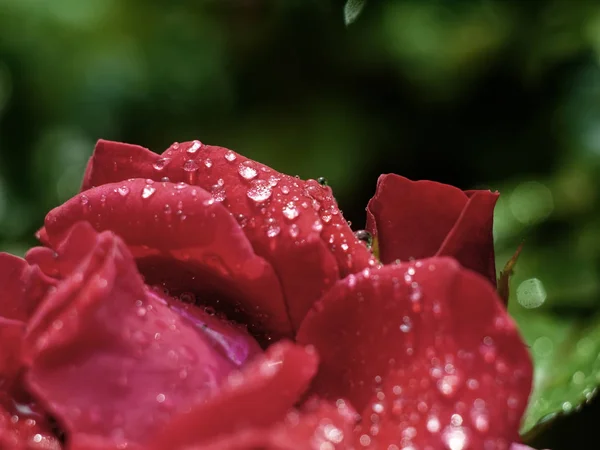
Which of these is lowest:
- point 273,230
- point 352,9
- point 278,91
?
point 278,91

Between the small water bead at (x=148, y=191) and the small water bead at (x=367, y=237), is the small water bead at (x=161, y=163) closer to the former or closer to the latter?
the small water bead at (x=148, y=191)

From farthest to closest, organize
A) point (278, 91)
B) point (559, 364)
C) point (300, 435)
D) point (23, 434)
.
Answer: point (278, 91)
point (559, 364)
point (23, 434)
point (300, 435)

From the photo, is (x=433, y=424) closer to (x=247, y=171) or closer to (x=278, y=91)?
(x=247, y=171)

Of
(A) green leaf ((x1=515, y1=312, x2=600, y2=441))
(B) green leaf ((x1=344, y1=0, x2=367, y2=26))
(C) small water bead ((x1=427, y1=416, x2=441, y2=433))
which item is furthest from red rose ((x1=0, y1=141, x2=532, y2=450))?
(A) green leaf ((x1=515, y1=312, x2=600, y2=441))

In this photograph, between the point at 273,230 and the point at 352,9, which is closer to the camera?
the point at 273,230

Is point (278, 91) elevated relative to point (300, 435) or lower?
lower

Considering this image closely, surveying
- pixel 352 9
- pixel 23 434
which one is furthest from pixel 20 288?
pixel 352 9

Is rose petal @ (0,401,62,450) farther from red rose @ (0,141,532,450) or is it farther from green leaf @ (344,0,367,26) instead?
green leaf @ (344,0,367,26)

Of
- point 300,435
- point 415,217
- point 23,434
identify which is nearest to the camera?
point 300,435

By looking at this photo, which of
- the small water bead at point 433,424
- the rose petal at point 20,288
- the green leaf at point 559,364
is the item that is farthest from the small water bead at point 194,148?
the green leaf at point 559,364
